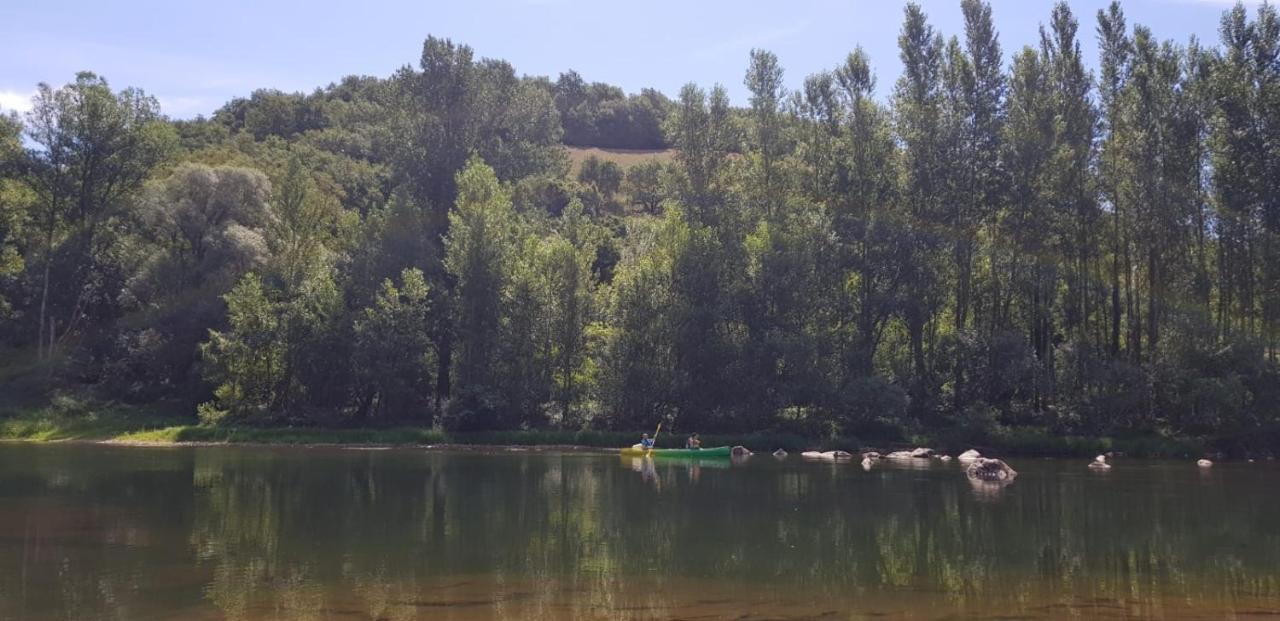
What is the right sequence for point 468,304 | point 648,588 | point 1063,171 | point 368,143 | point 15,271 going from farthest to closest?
point 368,143, point 15,271, point 468,304, point 1063,171, point 648,588

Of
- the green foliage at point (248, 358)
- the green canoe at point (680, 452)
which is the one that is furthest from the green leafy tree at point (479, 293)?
the green foliage at point (248, 358)

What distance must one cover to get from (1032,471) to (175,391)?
48.9m

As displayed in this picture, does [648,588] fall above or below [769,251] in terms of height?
below

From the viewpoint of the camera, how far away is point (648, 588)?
656 inches

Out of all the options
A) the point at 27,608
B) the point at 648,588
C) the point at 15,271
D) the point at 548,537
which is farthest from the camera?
the point at 15,271

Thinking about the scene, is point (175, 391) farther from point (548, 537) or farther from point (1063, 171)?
point (1063, 171)

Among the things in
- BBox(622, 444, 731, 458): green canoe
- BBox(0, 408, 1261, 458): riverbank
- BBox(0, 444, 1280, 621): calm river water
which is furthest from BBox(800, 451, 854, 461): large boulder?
BBox(0, 444, 1280, 621): calm river water

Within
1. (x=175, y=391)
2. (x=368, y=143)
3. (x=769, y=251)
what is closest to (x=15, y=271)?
(x=175, y=391)

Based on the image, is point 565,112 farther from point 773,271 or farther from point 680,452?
point 680,452

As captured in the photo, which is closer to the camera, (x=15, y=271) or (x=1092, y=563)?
(x=1092, y=563)

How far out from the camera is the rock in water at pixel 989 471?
36094 mm

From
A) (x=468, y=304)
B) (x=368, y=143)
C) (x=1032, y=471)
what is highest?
(x=368, y=143)

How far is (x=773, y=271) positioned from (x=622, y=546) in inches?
1375

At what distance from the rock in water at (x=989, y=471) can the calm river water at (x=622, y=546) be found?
0.96m
